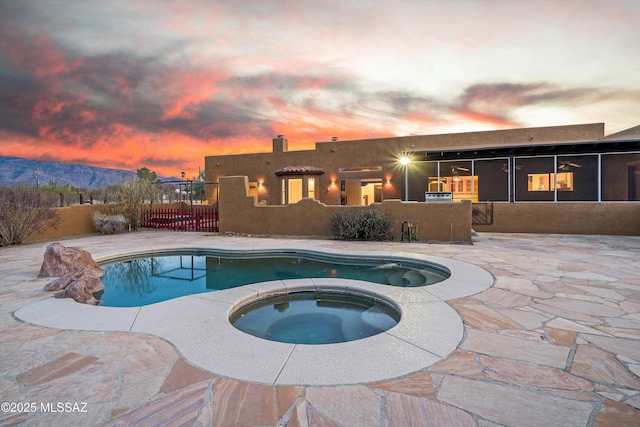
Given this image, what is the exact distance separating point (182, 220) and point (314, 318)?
11694mm

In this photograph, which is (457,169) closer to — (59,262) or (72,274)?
(72,274)

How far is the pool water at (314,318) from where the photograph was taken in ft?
12.1

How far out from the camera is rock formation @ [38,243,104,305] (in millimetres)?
4617

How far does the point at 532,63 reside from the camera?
1222 centimetres

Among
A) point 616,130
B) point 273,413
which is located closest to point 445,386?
point 273,413

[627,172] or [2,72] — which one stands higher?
[2,72]

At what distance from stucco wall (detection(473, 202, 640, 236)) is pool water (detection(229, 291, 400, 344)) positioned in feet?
33.4

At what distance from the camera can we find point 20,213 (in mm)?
9703

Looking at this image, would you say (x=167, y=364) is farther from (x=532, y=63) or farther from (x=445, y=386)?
(x=532, y=63)

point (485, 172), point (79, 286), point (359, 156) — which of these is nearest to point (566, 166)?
point (485, 172)

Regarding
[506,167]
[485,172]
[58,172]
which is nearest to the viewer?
[506,167]

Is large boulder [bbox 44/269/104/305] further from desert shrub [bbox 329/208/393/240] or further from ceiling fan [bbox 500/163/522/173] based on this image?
ceiling fan [bbox 500/163/522/173]

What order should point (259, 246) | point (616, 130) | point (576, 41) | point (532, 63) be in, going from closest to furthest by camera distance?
point (259, 246) → point (576, 41) → point (532, 63) → point (616, 130)

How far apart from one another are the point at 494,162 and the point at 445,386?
16280 mm
